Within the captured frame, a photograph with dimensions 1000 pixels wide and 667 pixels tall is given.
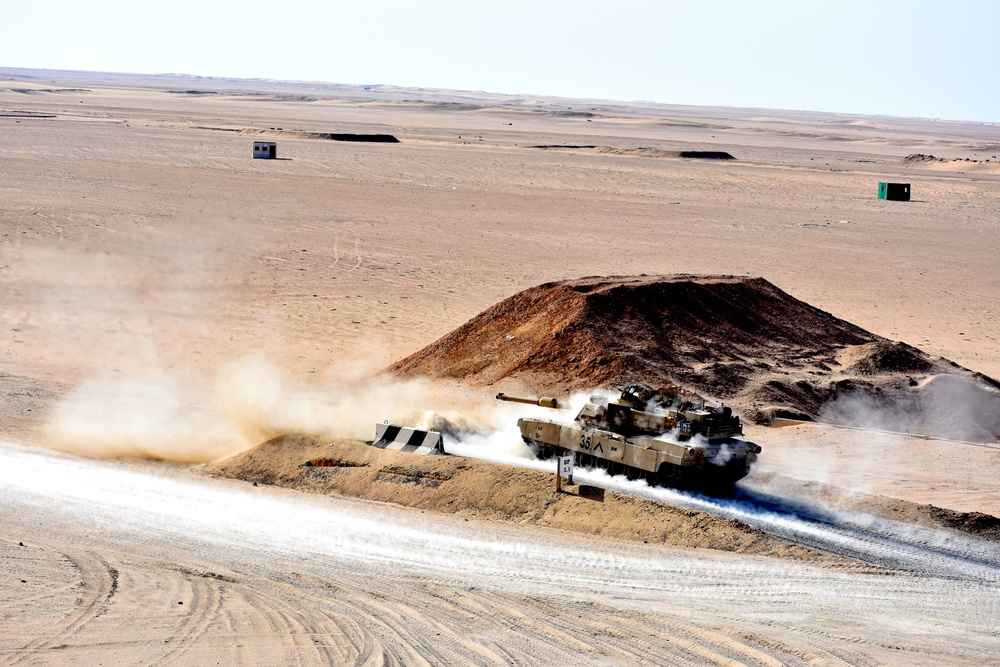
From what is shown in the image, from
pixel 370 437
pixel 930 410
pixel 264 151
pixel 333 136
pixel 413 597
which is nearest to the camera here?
pixel 413 597

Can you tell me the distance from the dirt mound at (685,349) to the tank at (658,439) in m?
4.56

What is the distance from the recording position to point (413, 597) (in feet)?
52.8

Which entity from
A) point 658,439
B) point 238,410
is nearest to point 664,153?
point 238,410

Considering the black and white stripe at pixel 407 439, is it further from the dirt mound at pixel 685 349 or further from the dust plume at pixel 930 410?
the dust plume at pixel 930 410

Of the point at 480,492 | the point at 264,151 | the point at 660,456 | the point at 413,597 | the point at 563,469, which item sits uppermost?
the point at 264,151

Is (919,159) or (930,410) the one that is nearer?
(930,410)

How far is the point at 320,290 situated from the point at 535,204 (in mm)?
22660

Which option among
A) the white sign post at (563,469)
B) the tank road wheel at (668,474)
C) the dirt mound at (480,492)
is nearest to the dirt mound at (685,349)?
the tank road wheel at (668,474)

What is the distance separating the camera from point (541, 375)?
91.7 feet

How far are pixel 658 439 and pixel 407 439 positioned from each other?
4904mm

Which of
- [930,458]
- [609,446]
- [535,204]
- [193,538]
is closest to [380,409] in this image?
[609,446]

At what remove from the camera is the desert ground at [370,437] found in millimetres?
15008

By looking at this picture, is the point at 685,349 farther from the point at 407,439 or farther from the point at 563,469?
the point at 563,469

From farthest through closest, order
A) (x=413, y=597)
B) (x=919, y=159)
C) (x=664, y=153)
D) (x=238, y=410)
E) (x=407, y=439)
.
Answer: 1. (x=919, y=159)
2. (x=664, y=153)
3. (x=238, y=410)
4. (x=407, y=439)
5. (x=413, y=597)
